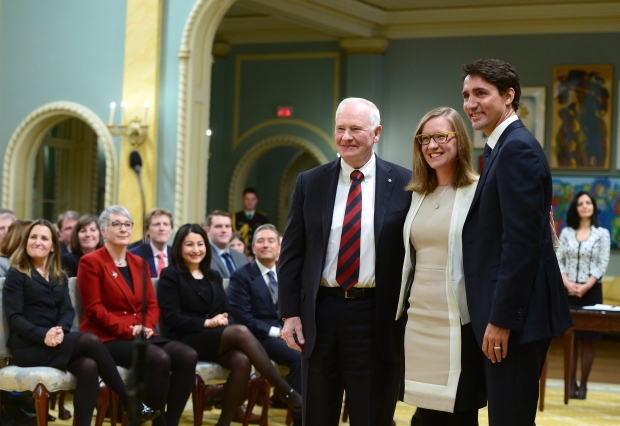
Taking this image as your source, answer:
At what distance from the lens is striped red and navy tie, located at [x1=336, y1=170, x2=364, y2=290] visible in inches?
141

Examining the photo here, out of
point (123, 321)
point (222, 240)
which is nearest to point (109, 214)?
point (123, 321)

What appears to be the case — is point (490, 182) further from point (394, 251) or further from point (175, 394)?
point (175, 394)

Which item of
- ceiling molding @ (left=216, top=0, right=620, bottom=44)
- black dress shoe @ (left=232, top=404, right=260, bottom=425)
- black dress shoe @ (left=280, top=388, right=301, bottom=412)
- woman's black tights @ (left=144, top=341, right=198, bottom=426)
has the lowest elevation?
A: black dress shoe @ (left=232, top=404, right=260, bottom=425)

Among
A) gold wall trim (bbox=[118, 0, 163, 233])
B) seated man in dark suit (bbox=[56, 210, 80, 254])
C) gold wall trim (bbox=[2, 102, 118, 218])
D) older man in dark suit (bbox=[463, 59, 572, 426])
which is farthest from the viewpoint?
gold wall trim (bbox=[2, 102, 118, 218])

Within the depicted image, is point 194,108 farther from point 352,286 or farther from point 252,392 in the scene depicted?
point 352,286

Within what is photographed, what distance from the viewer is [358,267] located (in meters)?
3.59

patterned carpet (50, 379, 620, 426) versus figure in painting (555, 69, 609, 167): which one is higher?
figure in painting (555, 69, 609, 167)

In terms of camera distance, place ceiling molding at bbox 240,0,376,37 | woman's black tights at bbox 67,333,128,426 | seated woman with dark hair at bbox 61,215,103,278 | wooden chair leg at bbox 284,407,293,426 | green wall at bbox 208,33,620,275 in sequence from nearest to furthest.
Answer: woman's black tights at bbox 67,333,128,426 → wooden chair leg at bbox 284,407,293,426 → seated woman with dark hair at bbox 61,215,103,278 → ceiling molding at bbox 240,0,376,37 → green wall at bbox 208,33,620,275

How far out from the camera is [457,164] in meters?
3.42

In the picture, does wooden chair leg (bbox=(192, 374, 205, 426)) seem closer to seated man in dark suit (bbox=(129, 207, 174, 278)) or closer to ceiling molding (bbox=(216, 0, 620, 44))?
seated man in dark suit (bbox=(129, 207, 174, 278))

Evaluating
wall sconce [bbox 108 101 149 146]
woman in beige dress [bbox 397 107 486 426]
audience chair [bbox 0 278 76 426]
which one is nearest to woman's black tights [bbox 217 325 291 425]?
audience chair [bbox 0 278 76 426]

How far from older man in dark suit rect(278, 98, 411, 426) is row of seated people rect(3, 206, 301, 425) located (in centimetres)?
187

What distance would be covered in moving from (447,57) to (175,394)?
8.26 metres

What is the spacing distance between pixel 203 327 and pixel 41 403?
3.98 ft
